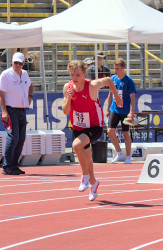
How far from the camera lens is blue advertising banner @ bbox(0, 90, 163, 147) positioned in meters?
17.8

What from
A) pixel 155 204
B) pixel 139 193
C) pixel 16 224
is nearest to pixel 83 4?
pixel 139 193

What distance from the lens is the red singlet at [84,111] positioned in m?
9.52

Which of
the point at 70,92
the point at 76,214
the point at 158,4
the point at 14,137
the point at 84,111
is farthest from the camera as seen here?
the point at 158,4

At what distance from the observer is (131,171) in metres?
13.6

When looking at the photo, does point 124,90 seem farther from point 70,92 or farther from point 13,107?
point 70,92

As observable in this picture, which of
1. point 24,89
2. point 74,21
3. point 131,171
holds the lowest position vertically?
point 131,171

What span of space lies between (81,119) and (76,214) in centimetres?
160

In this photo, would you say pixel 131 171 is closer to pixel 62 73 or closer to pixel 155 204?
pixel 155 204

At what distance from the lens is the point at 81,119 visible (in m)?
9.60

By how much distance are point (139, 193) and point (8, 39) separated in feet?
18.1

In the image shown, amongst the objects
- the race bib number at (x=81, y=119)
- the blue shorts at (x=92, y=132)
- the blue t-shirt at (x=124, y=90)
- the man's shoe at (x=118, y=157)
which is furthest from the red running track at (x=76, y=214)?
the man's shoe at (x=118, y=157)

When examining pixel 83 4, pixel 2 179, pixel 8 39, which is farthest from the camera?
pixel 83 4

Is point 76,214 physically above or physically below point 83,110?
below

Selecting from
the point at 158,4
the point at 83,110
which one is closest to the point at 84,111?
the point at 83,110
